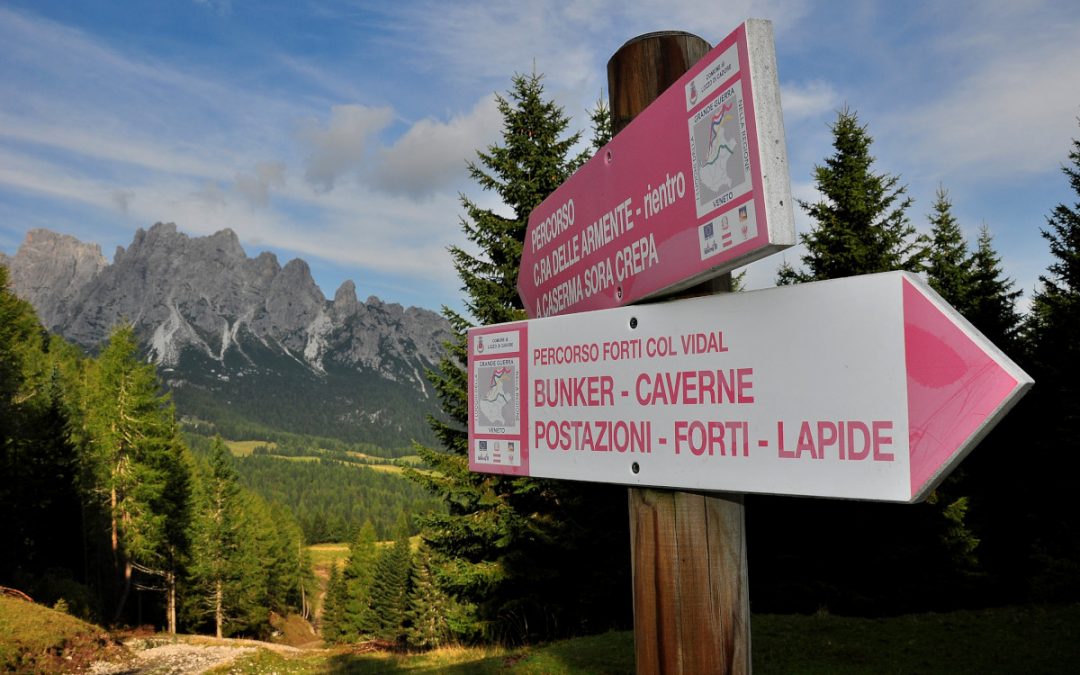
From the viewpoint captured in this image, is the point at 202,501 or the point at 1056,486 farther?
the point at 202,501

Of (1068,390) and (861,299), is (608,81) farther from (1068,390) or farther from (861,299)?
(1068,390)

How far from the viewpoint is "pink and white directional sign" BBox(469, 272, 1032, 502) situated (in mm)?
1361

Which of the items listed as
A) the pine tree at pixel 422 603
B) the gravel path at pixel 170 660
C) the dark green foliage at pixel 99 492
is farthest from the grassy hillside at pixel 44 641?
the pine tree at pixel 422 603

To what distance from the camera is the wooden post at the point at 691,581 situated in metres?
1.85

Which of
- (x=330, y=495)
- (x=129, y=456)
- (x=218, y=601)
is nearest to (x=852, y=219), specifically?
(x=129, y=456)

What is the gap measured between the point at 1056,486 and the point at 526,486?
15688 mm

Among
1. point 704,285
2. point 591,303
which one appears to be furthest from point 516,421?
point 704,285

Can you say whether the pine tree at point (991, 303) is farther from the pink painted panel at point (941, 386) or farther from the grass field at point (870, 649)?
the pink painted panel at point (941, 386)

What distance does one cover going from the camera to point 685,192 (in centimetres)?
177

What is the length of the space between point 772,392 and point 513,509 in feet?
41.6

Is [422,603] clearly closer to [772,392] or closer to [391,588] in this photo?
[391,588]

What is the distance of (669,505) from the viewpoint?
1.94 m

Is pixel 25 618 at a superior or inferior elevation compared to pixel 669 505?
inferior

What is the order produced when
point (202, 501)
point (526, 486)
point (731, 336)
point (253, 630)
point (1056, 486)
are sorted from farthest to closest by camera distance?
point (253, 630) < point (202, 501) < point (1056, 486) < point (526, 486) < point (731, 336)
